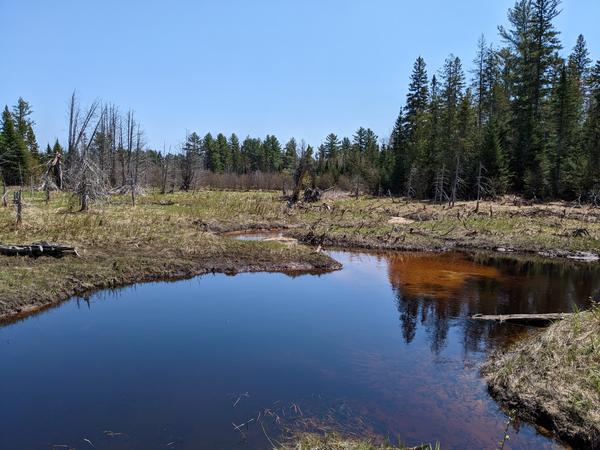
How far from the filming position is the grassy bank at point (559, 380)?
7.49 metres

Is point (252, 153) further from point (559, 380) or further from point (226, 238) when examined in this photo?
point (559, 380)

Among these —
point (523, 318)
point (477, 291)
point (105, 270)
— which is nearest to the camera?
point (523, 318)

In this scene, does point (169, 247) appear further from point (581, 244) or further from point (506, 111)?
point (506, 111)

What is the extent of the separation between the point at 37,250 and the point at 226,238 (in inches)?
376

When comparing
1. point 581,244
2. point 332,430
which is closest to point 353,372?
point 332,430

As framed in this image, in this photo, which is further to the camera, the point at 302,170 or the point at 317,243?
the point at 302,170

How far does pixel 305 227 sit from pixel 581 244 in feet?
54.7

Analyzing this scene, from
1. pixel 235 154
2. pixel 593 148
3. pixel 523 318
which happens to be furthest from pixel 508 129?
pixel 235 154

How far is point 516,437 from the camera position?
7727 mm

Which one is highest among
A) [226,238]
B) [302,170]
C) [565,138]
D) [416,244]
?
[565,138]

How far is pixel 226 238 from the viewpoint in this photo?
24453 millimetres

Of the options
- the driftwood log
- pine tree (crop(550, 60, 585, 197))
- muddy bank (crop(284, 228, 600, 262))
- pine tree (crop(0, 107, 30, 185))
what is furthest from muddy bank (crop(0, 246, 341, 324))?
pine tree (crop(0, 107, 30, 185))

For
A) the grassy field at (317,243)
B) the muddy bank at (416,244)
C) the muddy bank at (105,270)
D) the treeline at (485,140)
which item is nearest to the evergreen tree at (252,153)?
the treeline at (485,140)

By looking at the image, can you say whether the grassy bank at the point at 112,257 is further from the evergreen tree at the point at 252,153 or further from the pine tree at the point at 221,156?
the evergreen tree at the point at 252,153
